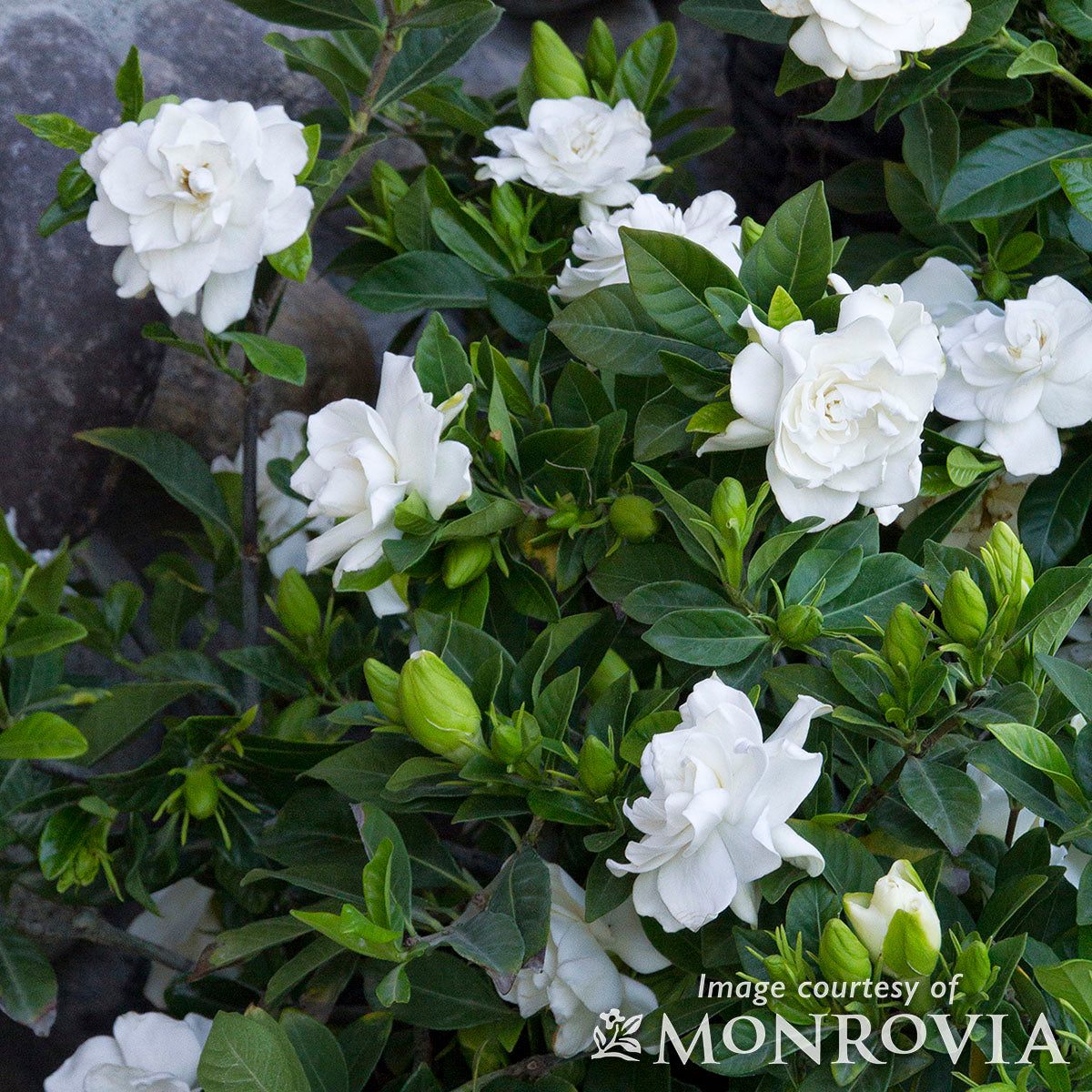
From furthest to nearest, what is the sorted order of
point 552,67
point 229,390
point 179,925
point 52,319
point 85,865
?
point 229,390 < point 52,319 < point 179,925 < point 552,67 < point 85,865

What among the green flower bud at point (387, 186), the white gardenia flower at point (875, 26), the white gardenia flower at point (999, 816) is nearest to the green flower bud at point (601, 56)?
the green flower bud at point (387, 186)

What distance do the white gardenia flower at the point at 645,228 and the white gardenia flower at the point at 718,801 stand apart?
420mm

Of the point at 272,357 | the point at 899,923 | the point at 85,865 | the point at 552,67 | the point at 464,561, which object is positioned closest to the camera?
the point at 899,923

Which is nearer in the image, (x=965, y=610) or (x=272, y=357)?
(x=965, y=610)

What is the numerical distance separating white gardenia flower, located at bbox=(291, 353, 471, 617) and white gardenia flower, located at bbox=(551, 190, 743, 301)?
0.69ft

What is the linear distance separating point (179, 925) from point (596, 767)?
2.61 ft

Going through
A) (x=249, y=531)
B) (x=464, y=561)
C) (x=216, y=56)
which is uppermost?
(x=464, y=561)

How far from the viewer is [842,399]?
0.72 metres

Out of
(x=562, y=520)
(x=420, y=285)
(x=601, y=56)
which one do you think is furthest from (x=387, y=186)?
(x=562, y=520)

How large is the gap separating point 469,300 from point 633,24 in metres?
1.22

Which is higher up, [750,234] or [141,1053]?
[750,234]

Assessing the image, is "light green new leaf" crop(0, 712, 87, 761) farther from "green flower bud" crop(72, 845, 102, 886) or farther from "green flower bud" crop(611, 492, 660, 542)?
"green flower bud" crop(611, 492, 660, 542)

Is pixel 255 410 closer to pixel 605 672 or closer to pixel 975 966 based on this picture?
pixel 605 672

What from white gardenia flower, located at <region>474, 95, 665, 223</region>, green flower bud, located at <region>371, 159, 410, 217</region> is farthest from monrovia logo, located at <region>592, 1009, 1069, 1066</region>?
green flower bud, located at <region>371, 159, 410, 217</region>
